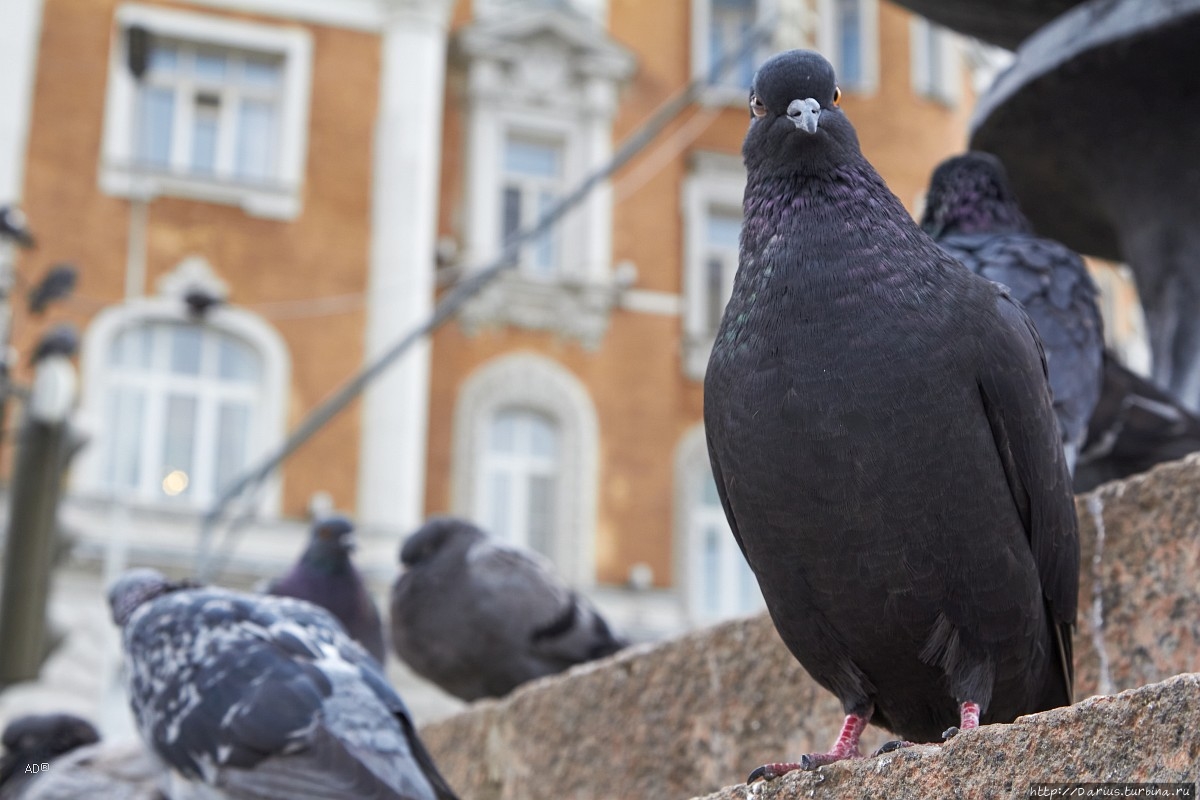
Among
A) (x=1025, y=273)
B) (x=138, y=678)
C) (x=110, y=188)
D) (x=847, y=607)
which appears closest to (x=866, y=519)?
(x=847, y=607)

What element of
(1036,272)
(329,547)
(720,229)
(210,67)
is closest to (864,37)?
(720,229)

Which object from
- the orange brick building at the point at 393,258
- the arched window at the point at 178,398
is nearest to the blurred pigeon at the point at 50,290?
the orange brick building at the point at 393,258

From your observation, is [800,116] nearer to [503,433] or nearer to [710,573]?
[503,433]

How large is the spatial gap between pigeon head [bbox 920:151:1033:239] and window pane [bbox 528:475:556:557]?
18.8m

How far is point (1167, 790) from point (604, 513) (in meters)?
21.6

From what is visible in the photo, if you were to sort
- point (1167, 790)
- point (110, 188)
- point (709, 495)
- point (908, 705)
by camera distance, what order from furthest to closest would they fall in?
point (709, 495)
point (110, 188)
point (908, 705)
point (1167, 790)

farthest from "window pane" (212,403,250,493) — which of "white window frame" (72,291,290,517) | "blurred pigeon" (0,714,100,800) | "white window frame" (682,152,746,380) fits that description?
"blurred pigeon" (0,714,100,800)

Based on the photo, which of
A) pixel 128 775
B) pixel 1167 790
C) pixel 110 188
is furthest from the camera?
pixel 110 188

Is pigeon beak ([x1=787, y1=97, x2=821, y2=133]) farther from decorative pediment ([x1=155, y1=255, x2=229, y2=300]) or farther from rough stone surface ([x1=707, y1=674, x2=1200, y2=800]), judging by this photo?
decorative pediment ([x1=155, y1=255, x2=229, y2=300])

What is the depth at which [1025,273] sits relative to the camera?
174 inches

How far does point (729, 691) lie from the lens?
459 centimetres

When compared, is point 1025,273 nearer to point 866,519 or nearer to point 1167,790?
point 866,519

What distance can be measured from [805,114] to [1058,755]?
4.06 ft

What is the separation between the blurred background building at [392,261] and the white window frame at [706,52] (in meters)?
0.05
